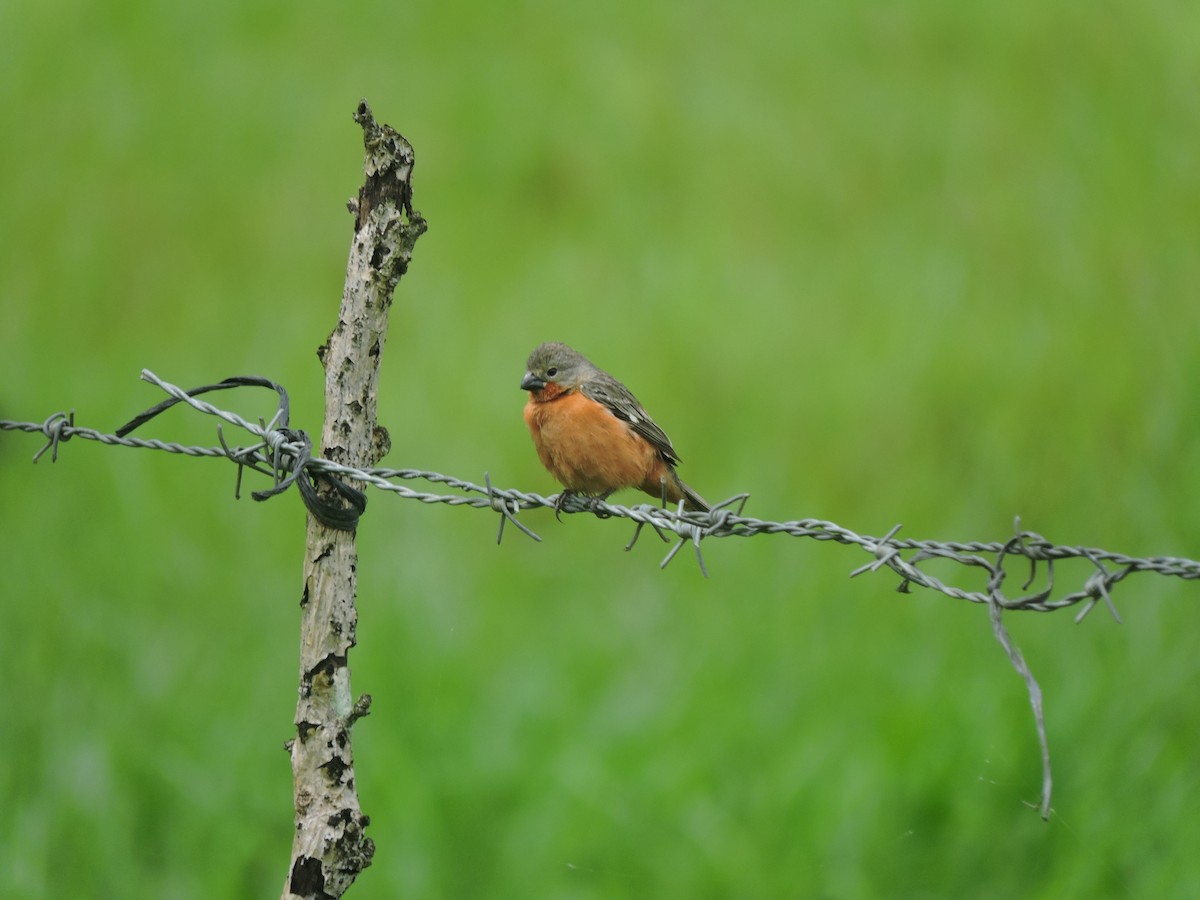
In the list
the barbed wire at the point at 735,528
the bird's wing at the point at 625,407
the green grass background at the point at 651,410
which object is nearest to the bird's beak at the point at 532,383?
the bird's wing at the point at 625,407

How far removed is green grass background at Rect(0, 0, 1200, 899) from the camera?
221 inches

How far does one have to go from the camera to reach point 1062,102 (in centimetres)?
895

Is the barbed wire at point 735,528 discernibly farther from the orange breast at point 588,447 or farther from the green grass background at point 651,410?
the green grass background at point 651,410

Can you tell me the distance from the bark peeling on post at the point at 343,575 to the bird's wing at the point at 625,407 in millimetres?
2117

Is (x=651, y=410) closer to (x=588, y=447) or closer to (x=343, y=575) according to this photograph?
(x=588, y=447)

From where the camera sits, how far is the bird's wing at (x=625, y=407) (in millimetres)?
5027

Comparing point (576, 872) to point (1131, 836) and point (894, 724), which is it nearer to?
point (894, 724)

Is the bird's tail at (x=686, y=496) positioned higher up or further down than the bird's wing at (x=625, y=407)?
further down

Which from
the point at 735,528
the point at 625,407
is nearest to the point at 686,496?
the point at 625,407

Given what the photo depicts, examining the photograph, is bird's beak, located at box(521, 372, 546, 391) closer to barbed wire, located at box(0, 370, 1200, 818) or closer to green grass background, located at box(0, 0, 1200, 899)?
barbed wire, located at box(0, 370, 1200, 818)

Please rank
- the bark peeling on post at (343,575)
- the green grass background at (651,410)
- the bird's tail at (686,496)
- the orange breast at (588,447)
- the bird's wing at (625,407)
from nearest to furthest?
the bark peeling on post at (343,575), the orange breast at (588,447), the bird's wing at (625,407), the bird's tail at (686,496), the green grass background at (651,410)

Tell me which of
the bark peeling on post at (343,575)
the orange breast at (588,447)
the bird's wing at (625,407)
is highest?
the bird's wing at (625,407)

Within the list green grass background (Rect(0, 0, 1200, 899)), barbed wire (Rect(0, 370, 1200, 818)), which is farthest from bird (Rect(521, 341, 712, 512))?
green grass background (Rect(0, 0, 1200, 899))

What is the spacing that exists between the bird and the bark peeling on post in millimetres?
1809
